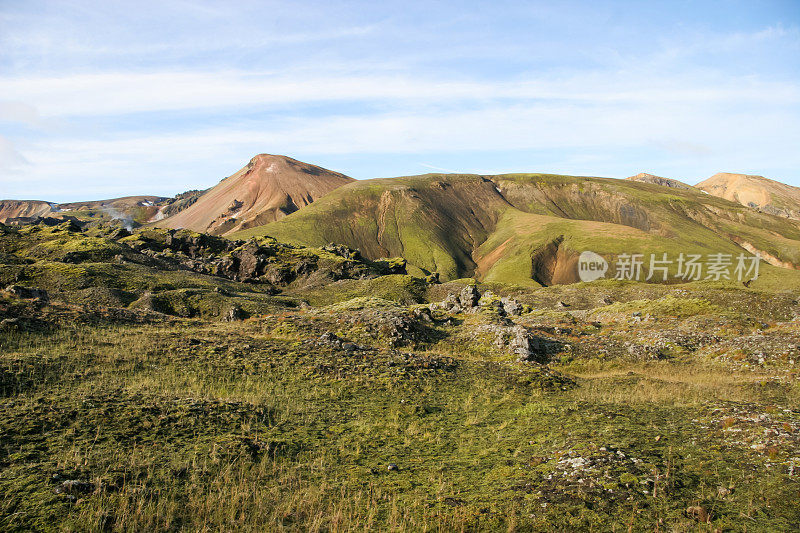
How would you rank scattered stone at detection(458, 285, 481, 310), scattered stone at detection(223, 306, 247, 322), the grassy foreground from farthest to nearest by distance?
scattered stone at detection(458, 285, 481, 310), scattered stone at detection(223, 306, 247, 322), the grassy foreground

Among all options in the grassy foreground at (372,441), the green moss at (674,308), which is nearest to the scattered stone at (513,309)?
the green moss at (674,308)

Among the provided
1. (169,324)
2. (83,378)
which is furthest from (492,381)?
(169,324)

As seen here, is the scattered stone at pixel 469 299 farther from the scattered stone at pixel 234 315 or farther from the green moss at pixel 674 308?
the scattered stone at pixel 234 315

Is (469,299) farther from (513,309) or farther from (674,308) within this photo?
(674,308)

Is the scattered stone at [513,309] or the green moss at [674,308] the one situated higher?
the green moss at [674,308]

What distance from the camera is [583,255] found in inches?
7579

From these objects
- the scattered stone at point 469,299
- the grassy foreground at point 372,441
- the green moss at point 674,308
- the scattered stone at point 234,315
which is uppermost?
the green moss at point 674,308

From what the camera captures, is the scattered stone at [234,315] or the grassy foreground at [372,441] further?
the scattered stone at [234,315]

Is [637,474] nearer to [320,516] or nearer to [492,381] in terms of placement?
[320,516]

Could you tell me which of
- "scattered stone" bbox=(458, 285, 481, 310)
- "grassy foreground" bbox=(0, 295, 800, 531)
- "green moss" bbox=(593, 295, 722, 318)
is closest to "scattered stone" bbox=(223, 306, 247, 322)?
"grassy foreground" bbox=(0, 295, 800, 531)

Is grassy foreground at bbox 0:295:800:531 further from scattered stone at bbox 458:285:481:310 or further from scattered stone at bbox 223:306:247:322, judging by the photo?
scattered stone at bbox 458:285:481:310

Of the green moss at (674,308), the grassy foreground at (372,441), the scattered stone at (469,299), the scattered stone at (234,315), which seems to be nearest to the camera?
the grassy foreground at (372,441)

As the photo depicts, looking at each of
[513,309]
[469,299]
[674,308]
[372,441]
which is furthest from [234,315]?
[674,308]

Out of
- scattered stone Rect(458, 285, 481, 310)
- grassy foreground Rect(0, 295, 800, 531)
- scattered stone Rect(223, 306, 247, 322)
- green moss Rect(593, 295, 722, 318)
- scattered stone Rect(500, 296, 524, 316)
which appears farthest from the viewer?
scattered stone Rect(500, 296, 524, 316)
